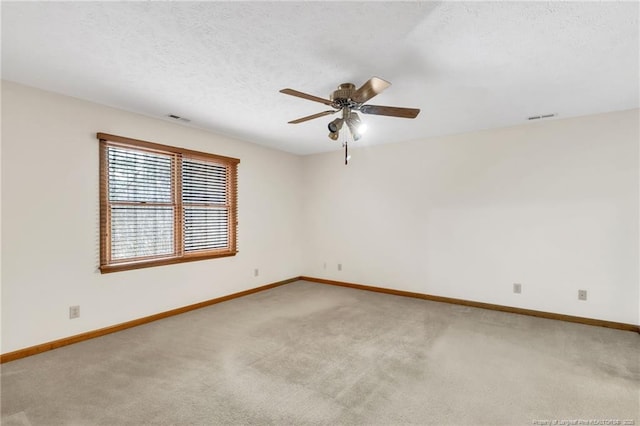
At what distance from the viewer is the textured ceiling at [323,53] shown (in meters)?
1.81

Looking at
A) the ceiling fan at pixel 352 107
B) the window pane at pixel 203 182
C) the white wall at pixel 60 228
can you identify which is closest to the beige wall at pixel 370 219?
the white wall at pixel 60 228

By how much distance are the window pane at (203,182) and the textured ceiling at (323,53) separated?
928 millimetres

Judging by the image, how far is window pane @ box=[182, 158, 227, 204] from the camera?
166 inches

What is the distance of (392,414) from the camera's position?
201 cm

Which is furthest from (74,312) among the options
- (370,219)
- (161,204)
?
(370,219)

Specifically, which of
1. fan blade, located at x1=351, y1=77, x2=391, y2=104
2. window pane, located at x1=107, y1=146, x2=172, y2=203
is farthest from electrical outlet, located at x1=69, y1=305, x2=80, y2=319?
fan blade, located at x1=351, y1=77, x2=391, y2=104

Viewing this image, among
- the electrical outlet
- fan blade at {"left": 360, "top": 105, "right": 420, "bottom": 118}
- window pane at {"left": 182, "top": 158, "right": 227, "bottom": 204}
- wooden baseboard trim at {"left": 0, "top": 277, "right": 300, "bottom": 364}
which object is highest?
fan blade at {"left": 360, "top": 105, "right": 420, "bottom": 118}

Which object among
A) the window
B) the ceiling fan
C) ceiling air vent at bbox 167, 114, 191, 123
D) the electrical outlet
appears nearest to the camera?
the ceiling fan

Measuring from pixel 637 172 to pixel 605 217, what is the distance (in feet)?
1.89

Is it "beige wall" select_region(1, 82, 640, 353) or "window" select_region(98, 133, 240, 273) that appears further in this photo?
"window" select_region(98, 133, 240, 273)

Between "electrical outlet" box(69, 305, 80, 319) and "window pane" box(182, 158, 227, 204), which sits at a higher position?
"window pane" box(182, 158, 227, 204)

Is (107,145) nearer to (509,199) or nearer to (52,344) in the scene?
(52,344)

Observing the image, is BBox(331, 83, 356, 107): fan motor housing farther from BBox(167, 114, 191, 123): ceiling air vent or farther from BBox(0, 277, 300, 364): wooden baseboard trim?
BBox(0, 277, 300, 364): wooden baseboard trim

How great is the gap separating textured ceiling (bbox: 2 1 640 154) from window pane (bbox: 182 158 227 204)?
3.05ft
